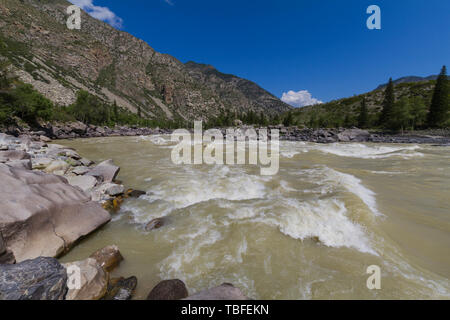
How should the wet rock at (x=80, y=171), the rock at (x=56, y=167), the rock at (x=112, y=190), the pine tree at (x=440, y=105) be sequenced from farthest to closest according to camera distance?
the pine tree at (x=440, y=105) < the rock at (x=56, y=167) < the wet rock at (x=80, y=171) < the rock at (x=112, y=190)

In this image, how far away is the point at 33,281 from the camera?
2.32 meters

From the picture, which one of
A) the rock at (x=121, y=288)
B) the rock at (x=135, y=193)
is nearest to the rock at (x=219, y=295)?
the rock at (x=121, y=288)

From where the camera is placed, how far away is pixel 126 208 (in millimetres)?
5926

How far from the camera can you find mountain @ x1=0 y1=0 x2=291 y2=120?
90.4 metres

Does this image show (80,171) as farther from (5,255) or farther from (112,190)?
(5,255)

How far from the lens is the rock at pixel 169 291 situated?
278 cm

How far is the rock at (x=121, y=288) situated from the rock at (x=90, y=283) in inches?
4.3

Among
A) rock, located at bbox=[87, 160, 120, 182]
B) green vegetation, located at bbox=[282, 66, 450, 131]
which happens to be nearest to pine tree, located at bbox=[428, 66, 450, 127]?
green vegetation, located at bbox=[282, 66, 450, 131]

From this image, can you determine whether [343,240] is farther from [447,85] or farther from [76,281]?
[447,85]

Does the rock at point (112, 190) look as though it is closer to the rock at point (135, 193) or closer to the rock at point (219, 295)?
the rock at point (135, 193)

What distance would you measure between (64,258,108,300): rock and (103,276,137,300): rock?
11cm

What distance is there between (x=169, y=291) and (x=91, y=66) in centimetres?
19118

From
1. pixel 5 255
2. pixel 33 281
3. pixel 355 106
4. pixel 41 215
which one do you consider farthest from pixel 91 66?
pixel 33 281

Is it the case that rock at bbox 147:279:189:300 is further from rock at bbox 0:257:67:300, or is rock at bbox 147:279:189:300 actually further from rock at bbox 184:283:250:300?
rock at bbox 0:257:67:300
